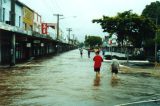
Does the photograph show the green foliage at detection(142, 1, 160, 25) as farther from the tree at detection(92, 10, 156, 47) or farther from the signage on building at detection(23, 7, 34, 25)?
the tree at detection(92, 10, 156, 47)

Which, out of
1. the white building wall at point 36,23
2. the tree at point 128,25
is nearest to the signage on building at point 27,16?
the white building wall at point 36,23

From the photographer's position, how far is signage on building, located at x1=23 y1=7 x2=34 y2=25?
58.8 meters

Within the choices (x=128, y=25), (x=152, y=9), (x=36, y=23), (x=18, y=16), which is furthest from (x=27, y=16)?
(x=152, y=9)

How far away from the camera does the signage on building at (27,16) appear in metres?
58.8

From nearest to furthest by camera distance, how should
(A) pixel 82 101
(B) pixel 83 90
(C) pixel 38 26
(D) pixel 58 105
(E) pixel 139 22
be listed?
(D) pixel 58 105
(A) pixel 82 101
(B) pixel 83 90
(E) pixel 139 22
(C) pixel 38 26

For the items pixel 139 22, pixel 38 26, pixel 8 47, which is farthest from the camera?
pixel 38 26

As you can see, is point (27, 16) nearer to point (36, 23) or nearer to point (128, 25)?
point (36, 23)

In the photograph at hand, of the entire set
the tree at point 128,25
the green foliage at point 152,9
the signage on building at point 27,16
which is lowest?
the tree at point 128,25

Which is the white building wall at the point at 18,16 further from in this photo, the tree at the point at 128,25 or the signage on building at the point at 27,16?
the tree at the point at 128,25

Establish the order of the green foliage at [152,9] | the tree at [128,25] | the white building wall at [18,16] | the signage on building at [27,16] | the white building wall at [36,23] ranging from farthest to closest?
the green foliage at [152,9] < the white building wall at [36,23] < the signage on building at [27,16] < the white building wall at [18,16] < the tree at [128,25]

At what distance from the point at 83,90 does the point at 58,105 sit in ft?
15.4

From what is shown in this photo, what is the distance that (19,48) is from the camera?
53000mm

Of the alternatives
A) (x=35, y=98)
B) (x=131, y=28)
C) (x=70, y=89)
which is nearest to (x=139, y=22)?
(x=131, y=28)

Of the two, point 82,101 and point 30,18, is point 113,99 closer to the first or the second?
point 82,101
